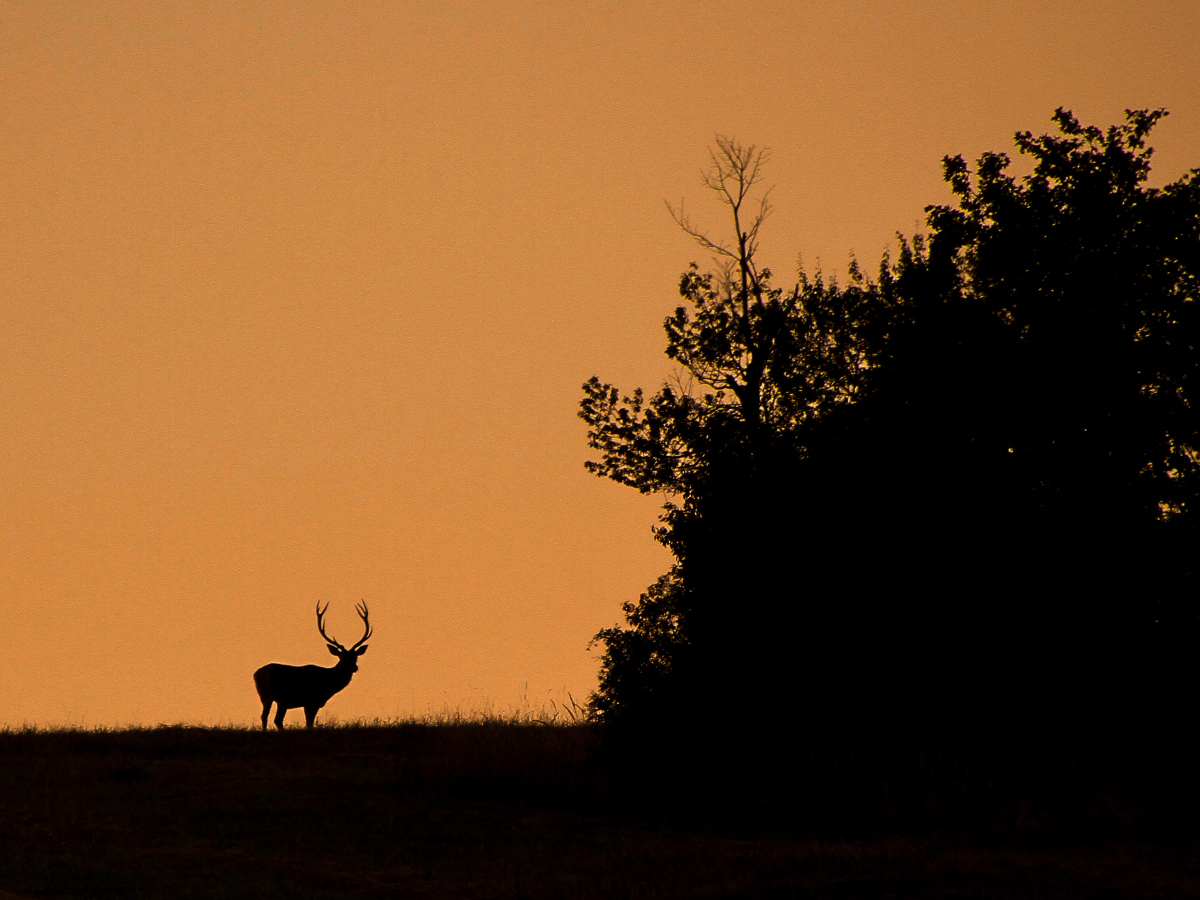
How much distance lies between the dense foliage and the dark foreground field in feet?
4.12

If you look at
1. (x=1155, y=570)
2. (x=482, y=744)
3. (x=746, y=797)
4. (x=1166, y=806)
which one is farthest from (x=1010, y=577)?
(x=482, y=744)

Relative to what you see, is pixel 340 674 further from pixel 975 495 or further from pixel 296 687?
pixel 975 495

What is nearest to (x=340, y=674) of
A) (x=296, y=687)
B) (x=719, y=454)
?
(x=296, y=687)

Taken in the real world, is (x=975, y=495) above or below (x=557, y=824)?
above

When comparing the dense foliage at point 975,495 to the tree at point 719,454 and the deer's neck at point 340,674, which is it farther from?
the deer's neck at point 340,674

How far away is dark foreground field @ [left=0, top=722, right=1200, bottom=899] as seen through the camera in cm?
1369

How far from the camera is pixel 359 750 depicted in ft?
81.2

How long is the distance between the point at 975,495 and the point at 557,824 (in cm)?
770

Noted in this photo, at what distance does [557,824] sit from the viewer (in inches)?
728

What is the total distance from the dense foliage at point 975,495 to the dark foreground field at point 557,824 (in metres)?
1.25

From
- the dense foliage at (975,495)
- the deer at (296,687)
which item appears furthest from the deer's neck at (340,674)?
the dense foliage at (975,495)

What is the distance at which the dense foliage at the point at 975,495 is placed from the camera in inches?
762

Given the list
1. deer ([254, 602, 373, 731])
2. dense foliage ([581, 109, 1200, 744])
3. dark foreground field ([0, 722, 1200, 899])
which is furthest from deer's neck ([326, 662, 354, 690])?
dense foliage ([581, 109, 1200, 744])

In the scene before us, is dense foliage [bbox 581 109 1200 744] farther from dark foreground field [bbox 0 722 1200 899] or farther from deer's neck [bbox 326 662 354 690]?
deer's neck [bbox 326 662 354 690]
